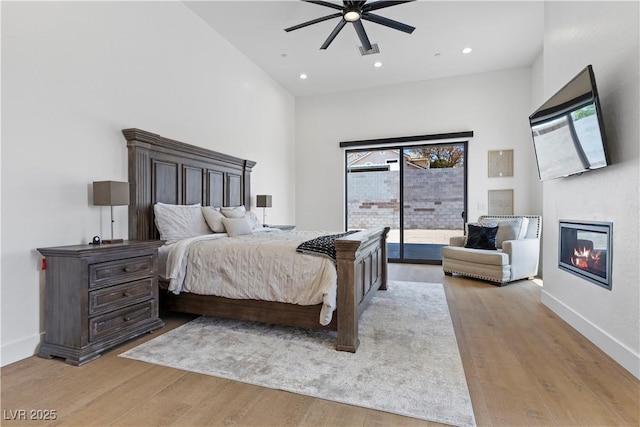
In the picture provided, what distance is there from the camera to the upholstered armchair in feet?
14.7

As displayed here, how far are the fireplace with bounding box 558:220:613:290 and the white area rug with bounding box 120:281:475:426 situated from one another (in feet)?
4.06

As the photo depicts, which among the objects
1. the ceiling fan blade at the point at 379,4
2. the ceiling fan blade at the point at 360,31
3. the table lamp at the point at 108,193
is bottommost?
the table lamp at the point at 108,193

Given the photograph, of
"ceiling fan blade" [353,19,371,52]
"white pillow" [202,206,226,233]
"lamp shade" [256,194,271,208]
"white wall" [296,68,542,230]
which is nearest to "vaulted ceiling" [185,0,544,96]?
"white wall" [296,68,542,230]

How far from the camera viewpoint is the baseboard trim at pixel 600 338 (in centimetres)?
206

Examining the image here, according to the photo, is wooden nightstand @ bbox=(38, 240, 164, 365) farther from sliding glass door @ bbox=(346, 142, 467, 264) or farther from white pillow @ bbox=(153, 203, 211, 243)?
sliding glass door @ bbox=(346, 142, 467, 264)

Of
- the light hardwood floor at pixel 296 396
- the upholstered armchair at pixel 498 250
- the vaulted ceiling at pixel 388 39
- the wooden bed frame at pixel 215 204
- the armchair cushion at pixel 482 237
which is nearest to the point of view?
the light hardwood floor at pixel 296 396

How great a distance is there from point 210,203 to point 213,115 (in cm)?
127

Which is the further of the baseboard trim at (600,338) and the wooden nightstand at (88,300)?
the wooden nightstand at (88,300)

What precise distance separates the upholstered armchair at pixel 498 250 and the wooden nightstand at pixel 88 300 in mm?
4370

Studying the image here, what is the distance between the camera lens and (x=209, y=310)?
2871 mm

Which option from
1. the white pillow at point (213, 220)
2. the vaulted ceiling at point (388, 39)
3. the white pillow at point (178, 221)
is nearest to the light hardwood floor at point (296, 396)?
the white pillow at point (178, 221)

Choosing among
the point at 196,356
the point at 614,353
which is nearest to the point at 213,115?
the point at 196,356

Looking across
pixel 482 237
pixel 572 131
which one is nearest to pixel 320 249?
pixel 572 131

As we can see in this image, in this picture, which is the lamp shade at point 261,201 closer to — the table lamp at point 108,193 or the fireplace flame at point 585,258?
the table lamp at point 108,193
